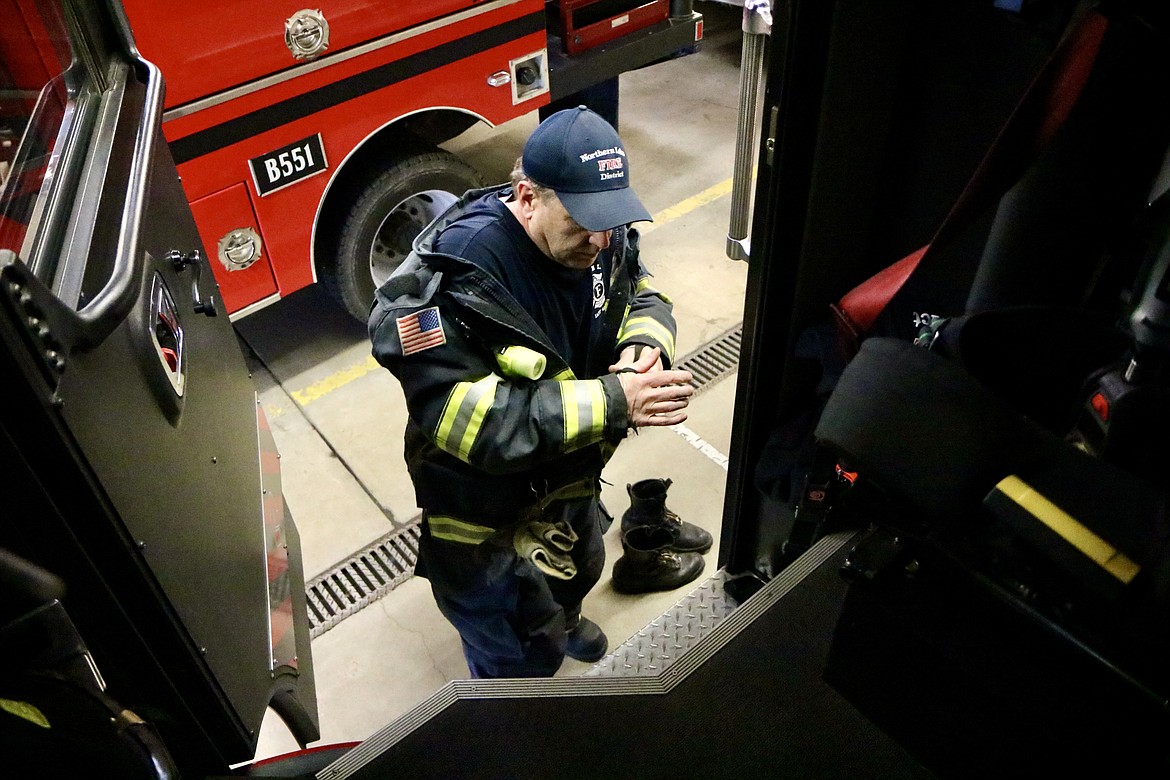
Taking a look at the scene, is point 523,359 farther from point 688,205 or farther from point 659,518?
point 688,205

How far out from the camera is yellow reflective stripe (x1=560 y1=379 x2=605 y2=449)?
81.4 inches

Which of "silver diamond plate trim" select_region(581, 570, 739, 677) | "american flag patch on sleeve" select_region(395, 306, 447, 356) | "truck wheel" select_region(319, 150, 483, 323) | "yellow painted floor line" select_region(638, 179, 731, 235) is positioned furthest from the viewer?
"yellow painted floor line" select_region(638, 179, 731, 235)

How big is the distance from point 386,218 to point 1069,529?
377cm

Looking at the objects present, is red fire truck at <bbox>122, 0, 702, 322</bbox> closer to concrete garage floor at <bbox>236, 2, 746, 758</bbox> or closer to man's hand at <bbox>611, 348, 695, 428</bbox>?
concrete garage floor at <bbox>236, 2, 746, 758</bbox>

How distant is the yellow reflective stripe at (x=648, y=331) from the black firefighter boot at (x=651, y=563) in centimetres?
102

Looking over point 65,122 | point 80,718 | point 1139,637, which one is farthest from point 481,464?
point 1139,637

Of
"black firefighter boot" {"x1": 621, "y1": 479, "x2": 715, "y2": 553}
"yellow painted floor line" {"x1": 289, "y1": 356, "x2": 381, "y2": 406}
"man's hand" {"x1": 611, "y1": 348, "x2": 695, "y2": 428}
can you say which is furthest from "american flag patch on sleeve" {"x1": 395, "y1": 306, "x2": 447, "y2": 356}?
"yellow painted floor line" {"x1": 289, "y1": 356, "x2": 381, "y2": 406}

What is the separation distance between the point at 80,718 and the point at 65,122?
1410mm

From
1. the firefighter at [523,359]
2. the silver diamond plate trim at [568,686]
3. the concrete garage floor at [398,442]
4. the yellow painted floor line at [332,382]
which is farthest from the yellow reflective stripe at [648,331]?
the yellow painted floor line at [332,382]

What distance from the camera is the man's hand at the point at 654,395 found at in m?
2.14

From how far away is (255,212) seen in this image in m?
3.50

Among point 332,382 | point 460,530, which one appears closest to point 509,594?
point 460,530

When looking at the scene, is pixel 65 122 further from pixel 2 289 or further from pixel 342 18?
pixel 342 18

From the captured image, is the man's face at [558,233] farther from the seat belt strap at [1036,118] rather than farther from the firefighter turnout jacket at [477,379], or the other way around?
the seat belt strap at [1036,118]
